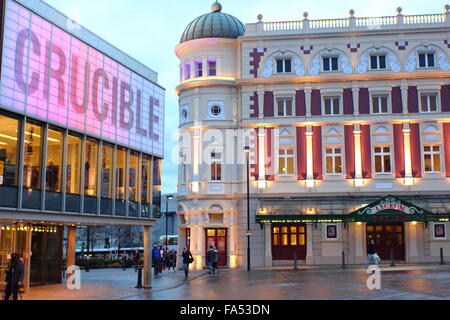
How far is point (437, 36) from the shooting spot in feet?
137

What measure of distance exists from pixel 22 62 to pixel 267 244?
25.2 m

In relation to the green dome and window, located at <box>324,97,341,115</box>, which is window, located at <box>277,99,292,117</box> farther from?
the green dome

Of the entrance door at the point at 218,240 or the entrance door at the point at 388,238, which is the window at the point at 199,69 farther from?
the entrance door at the point at 388,238

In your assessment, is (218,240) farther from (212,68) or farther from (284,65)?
(284,65)

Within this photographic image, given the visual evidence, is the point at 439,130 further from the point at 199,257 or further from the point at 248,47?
the point at 199,257

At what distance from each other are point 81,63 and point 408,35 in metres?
27.2

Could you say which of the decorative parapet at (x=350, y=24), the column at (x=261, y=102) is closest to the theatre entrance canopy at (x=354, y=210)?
the column at (x=261, y=102)

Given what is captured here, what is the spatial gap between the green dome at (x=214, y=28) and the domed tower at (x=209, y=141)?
0.08 meters

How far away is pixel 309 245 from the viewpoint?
40438 millimetres

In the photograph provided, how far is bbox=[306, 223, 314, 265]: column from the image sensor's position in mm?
40219

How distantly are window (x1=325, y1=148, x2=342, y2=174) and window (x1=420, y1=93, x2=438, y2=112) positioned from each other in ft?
21.9

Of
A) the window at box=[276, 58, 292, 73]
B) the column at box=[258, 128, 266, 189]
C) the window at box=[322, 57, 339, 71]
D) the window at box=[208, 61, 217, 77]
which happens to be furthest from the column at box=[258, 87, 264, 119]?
the window at box=[322, 57, 339, 71]

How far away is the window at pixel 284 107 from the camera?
42.5 metres
